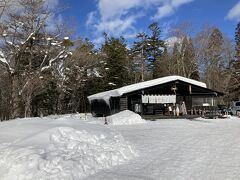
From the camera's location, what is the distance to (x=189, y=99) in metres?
28.0

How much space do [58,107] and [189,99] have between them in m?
18.5

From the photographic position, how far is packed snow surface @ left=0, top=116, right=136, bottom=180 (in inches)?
262

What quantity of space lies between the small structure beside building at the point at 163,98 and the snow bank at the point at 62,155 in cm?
1462

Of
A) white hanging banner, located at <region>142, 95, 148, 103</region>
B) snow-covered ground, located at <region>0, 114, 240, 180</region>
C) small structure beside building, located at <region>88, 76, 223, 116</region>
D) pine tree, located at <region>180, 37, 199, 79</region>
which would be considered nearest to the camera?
snow-covered ground, located at <region>0, 114, 240, 180</region>

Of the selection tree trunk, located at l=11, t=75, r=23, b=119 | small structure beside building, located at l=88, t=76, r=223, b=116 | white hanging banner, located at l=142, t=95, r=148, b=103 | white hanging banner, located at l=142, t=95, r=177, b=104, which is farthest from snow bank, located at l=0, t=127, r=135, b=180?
tree trunk, located at l=11, t=75, r=23, b=119

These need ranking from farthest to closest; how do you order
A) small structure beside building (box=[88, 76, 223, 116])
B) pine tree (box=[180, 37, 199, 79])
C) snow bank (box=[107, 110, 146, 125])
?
pine tree (box=[180, 37, 199, 79]), small structure beside building (box=[88, 76, 223, 116]), snow bank (box=[107, 110, 146, 125])

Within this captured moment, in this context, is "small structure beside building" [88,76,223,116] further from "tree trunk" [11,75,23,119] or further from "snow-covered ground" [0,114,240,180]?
"snow-covered ground" [0,114,240,180]

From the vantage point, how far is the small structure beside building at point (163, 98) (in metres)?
24.8

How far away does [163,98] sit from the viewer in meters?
25.5

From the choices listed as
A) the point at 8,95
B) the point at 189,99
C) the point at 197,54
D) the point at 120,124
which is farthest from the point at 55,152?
the point at 197,54

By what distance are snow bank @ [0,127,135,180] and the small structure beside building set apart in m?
14.6

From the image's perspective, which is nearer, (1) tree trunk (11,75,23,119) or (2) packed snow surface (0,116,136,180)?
(2) packed snow surface (0,116,136,180)

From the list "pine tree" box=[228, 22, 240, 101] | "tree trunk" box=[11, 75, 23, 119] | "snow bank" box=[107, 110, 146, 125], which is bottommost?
"snow bank" box=[107, 110, 146, 125]

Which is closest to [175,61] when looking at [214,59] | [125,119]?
[214,59]
